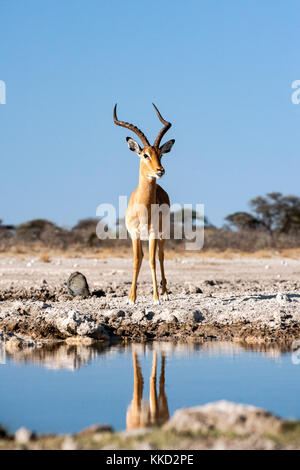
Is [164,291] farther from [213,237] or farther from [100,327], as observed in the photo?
[213,237]

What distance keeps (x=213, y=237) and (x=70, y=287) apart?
3210 centimetres

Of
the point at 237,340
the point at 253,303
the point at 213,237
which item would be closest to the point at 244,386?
the point at 237,340

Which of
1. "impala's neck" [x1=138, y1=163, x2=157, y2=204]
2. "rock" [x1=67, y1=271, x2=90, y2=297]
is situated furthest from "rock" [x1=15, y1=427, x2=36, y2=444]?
"rock" [x1=67, y1=271, x2=90, y2=297]

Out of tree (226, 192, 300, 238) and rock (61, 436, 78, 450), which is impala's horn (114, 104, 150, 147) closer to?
rock (61, 436, 78, 450)

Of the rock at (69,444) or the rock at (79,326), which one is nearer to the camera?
the rock at (69,444)

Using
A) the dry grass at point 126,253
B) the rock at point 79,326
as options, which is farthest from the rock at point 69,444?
the dry grass at point 126,253

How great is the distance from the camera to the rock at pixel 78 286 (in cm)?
1538

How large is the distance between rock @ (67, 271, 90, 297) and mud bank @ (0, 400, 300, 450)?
9495 millimetres

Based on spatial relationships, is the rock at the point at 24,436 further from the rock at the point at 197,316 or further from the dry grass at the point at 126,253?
the dry grass at the point at 126,253

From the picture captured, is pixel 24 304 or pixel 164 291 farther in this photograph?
pixel 164 291

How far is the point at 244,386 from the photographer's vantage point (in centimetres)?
730

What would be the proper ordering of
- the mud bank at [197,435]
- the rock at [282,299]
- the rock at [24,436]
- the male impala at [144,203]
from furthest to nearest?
the male impala at [144,203] < the rock at [282,299] < the rock at [24,436] < the mud bank at [197,435]

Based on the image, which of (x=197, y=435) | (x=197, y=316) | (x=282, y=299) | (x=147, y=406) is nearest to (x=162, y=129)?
(x=197, y=316)

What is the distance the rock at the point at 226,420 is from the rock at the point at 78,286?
969 centimetres
